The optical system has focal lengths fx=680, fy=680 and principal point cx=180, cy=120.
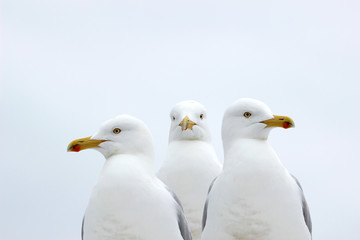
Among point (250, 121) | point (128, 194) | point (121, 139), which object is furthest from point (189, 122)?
point (128, 194)

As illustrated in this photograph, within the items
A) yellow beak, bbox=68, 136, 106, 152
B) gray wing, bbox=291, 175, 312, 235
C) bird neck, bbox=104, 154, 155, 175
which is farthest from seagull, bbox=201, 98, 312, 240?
yellow beak, bbox=68, 136, 106, 152

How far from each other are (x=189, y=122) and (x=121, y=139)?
7.57 feet

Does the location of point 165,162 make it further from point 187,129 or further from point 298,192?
point 298,192

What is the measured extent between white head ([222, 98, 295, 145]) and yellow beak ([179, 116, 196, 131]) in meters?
1.51

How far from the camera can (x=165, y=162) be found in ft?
35.4

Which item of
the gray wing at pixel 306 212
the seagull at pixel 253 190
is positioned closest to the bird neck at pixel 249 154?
the seagull at pixel 253 190

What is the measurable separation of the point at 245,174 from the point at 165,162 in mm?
2383

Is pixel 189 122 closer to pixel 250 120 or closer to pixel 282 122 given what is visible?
pixel 250 120

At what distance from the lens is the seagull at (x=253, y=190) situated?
27.8 ft

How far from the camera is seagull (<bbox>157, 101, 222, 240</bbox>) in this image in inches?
406

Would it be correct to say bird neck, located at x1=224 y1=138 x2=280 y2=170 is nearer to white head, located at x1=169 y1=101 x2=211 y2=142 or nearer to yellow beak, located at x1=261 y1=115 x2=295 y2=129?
yellow beak, located at x1=261 y1=115 x2=295 y2=129

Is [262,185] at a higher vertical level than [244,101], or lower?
lower

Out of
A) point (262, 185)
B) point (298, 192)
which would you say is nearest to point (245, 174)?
point (262, 185)

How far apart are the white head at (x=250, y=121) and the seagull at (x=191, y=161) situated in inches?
57.9
